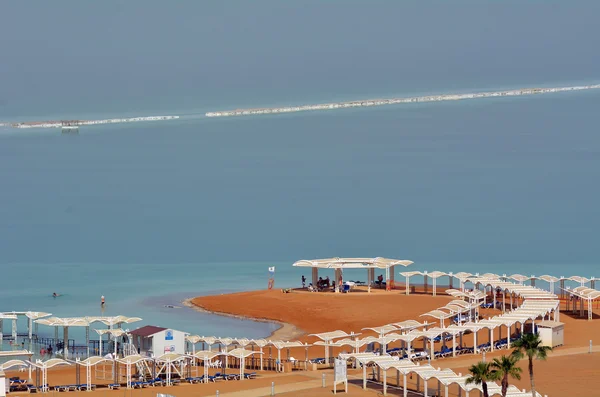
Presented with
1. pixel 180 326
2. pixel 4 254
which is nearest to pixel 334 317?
pixel 180 326

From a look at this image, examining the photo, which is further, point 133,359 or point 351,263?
point 351,263

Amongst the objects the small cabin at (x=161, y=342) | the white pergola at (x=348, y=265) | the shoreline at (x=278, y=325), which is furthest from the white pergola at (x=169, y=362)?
the white pergola at (x=348, y=265)

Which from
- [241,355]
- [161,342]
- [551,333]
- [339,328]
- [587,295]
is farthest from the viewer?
[339,328]

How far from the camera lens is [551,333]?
3478cm

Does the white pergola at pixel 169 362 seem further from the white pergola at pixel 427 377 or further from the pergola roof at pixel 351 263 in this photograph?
the pergola roof at pixel 351 263

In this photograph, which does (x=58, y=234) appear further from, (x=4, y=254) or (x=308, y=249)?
(x=308, y=249)

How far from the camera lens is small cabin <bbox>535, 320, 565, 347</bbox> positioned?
3466cm

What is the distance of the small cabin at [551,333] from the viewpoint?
34.7 m

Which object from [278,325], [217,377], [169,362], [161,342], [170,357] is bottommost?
[217,377]

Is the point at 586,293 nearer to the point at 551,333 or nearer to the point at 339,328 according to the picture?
the point at 551,333

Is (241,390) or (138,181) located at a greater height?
(138,181)

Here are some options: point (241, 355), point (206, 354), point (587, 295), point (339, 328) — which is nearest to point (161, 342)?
point (206, 354)

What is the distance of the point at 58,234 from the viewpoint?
82.3m

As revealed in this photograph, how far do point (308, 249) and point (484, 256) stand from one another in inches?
418
